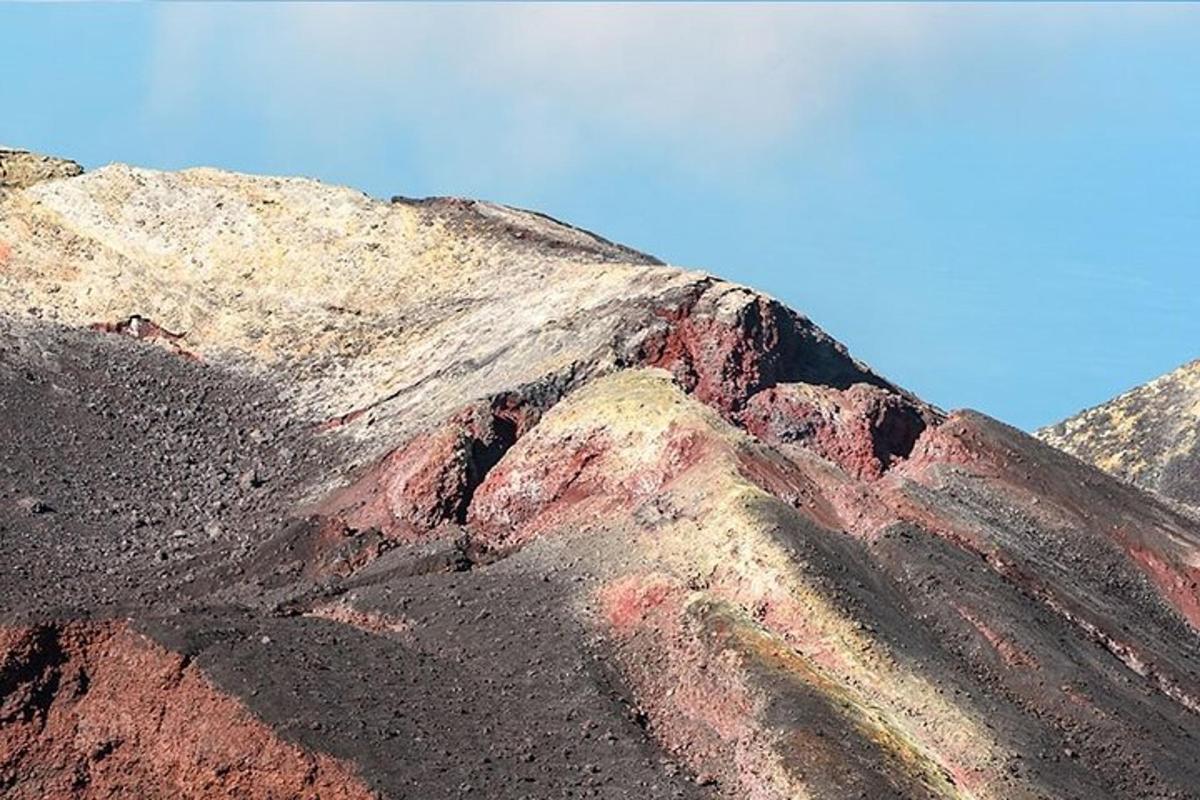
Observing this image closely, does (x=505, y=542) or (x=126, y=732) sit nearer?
(x=126, y=732)

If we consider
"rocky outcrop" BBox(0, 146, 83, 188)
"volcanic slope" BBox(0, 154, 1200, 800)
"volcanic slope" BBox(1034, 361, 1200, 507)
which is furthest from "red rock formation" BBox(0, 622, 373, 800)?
"volcanic slope" BBox(1034, 361, 1200, 507)

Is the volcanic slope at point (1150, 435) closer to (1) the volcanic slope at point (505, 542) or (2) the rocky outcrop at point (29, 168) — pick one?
(1) the volcanic slope at point (505, 542)

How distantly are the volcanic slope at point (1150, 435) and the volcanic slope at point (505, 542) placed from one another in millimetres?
20807

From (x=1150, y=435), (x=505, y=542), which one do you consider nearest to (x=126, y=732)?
(x=505, y=542)

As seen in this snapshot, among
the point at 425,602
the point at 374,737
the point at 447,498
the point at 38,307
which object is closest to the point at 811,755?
the point at 374,737

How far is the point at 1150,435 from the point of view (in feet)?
264

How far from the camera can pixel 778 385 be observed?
172 ft

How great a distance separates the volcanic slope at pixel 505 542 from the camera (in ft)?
114

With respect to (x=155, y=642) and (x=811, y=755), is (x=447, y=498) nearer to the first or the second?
(x=155, y=642)

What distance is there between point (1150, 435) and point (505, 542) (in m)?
42.3

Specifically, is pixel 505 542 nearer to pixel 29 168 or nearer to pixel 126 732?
pixel 126 732

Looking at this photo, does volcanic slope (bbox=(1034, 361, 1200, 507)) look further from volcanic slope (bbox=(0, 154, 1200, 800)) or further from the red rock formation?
the red rock formation

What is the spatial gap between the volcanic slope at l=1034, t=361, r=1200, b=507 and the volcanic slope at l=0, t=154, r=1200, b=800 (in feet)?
68.3

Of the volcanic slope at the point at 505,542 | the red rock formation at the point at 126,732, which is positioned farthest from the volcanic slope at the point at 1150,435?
the red rock formation at the point at 126,732
